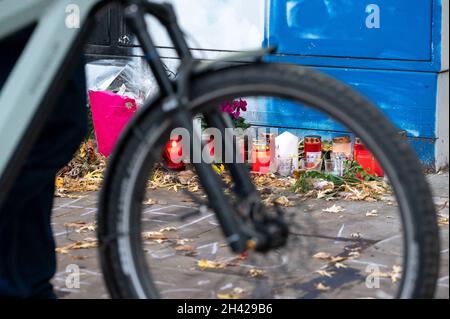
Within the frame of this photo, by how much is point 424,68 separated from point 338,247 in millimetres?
2389

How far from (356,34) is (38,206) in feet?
12.2

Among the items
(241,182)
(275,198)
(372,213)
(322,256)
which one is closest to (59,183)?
(372,213)

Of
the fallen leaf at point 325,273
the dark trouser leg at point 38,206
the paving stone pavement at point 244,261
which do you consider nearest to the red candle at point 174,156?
the paving stone pavement at point 244,261

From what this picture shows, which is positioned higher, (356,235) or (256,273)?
(256,273)

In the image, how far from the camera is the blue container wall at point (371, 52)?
223 inches

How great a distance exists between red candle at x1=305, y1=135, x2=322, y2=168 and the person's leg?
3228mm

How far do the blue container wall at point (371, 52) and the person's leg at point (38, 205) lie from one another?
133 inches

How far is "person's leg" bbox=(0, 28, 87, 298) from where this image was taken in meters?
2.47

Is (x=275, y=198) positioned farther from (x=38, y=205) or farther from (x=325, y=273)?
(x=325, y=273)

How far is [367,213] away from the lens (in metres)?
4.47

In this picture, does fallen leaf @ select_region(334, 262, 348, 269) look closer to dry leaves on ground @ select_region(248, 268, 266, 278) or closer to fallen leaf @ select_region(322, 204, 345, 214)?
dry leaves on ground @ select_region(248, 268, 266, 278)

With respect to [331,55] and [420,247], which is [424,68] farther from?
[420,247]

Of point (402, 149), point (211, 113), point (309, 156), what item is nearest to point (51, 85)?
point (211, 113)

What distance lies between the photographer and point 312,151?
569cm
